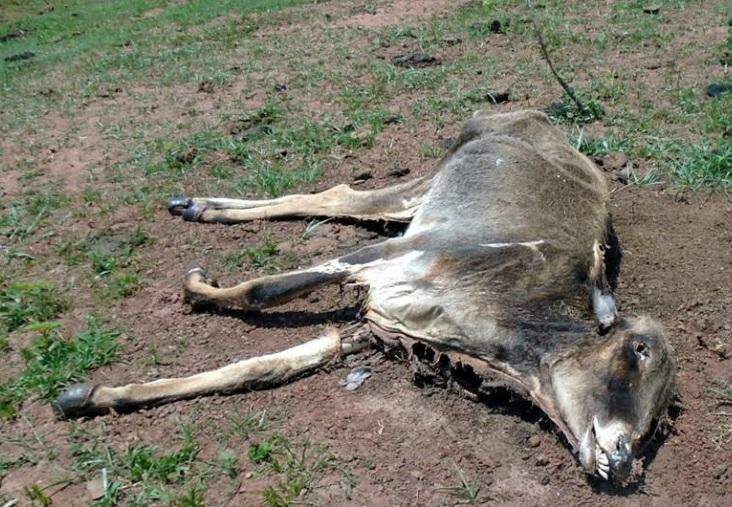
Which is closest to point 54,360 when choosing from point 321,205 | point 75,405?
point 75,405

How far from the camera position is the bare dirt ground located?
10.2 feet

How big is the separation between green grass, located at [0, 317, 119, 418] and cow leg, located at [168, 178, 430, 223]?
4.39ft

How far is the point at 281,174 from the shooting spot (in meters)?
5.89

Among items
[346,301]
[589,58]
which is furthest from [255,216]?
[589,58]

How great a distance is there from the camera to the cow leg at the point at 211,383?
358cm

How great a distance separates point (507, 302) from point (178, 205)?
2838mm

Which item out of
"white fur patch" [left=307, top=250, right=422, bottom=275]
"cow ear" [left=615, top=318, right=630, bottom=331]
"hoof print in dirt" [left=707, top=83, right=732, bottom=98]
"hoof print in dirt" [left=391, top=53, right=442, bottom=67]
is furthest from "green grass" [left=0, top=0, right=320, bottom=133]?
"cow ear" [left=615, top=318, right=630, bottom=331]

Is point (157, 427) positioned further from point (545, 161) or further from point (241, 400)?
point (545, 161)

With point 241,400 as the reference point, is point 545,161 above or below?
above

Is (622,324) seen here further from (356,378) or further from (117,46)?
(117,46)

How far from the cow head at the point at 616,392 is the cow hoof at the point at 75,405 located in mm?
2173

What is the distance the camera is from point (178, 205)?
5473mm

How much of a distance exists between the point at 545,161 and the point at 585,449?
2.11 m

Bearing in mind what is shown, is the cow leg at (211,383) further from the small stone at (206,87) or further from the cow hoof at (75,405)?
the small stone at (206,87)
